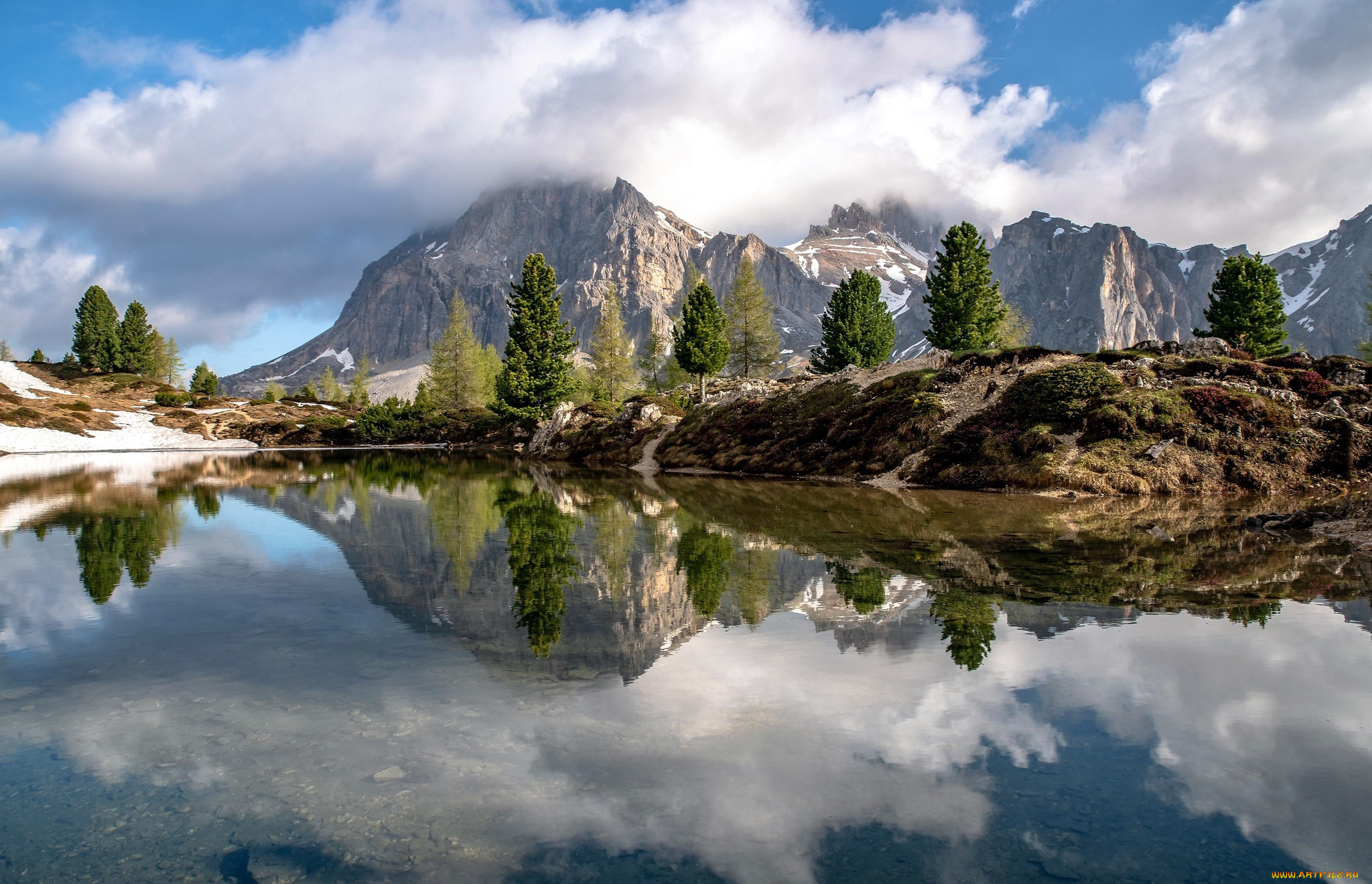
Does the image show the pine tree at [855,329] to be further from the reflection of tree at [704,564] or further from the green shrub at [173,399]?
the green shrub at [173,399]

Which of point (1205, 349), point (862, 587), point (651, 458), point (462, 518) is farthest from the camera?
point (651, 458)

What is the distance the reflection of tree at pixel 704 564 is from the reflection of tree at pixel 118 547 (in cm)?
870

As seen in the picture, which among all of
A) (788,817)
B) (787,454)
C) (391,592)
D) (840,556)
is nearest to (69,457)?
(787,454)

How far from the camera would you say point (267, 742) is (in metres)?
5.59

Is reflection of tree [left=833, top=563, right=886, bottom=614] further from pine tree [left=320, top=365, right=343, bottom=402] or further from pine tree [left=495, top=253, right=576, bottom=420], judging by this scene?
pine tree [left=320, top=365, right=343, bottom=402]

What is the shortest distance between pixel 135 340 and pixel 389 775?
14387cm

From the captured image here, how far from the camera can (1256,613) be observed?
363 inches

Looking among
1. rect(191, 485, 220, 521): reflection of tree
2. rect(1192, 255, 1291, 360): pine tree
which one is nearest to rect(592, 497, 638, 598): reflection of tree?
rect(191, 485, 220, 521): reflection of tree

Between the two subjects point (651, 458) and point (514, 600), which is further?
point (651, 458)

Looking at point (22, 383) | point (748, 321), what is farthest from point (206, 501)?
point (22, 383)

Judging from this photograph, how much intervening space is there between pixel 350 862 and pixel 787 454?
→ 35.3 meters

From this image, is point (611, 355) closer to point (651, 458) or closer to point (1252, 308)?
point (651, 458)

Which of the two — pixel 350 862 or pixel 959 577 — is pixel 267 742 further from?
pixel 959 577

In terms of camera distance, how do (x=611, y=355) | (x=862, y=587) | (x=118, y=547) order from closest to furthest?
(x=862, y=587), (x=118, y=547), (x=611, y=355)
